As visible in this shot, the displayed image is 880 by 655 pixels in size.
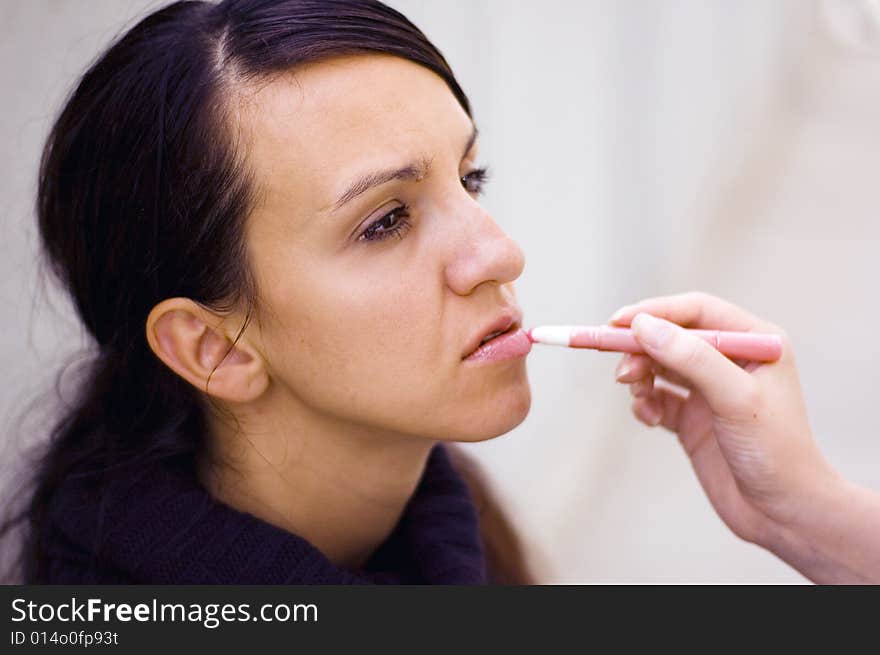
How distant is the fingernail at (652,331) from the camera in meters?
0.93

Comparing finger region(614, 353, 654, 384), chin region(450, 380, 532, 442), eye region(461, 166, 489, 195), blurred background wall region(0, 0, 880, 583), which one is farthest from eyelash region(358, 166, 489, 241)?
blurred background wall region(0, 0, 880, 583)

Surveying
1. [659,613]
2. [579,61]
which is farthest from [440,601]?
[579,61]

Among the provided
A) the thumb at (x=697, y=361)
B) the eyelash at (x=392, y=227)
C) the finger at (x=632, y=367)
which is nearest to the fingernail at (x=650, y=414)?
the finger at (x=632, y=367)

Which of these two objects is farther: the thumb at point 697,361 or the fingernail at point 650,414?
the fingernail at point 650,414

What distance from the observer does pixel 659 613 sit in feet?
3.29

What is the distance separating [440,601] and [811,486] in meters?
0.47

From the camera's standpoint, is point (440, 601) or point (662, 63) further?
point (662, 63)

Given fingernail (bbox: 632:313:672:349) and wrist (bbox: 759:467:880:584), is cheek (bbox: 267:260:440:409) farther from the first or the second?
wrist (bbox: 759:467:880:584)

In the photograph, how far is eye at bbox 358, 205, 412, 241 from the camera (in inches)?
37.0

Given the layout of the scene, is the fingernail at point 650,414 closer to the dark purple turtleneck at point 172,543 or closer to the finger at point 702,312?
the finger at point 702,312

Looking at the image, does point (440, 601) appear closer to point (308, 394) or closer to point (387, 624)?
point (387, 624)

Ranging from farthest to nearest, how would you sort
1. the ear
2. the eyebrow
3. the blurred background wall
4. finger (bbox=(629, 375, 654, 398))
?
the blurred background wall, finger (bbox=(629, 375, 654, 398)), the ear, the eyebrow

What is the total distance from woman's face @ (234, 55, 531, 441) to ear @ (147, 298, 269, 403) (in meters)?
0.04

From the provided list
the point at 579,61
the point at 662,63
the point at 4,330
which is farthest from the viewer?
the point at 662,63
